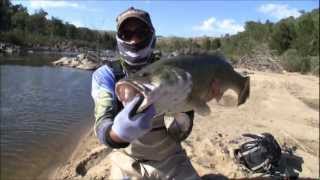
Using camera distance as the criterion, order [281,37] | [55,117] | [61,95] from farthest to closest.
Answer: [281,37] → [61,95] → [55,117]

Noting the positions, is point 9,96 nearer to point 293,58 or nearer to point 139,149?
point 139,149

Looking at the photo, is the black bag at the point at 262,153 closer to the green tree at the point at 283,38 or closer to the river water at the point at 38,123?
the river water at the point at 38,123

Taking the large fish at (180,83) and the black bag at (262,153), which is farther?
the black bag at (262,153)

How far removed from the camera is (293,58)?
51156mm

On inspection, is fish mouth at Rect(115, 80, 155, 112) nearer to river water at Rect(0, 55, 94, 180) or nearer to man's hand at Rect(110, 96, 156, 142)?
man's hand at Rect(110, 96, 156, 142)

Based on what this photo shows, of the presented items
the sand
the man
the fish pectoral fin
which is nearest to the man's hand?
the man

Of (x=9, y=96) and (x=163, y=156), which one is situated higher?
(x=163, y=156)

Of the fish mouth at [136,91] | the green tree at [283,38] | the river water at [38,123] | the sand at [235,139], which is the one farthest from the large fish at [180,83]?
the green tree at [283,38]

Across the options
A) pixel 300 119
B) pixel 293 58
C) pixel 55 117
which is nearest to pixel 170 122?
pixel 300 119

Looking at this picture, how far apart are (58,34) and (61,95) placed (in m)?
126

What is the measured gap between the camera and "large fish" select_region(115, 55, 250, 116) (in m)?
3.20

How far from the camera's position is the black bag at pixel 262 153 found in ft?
26.4

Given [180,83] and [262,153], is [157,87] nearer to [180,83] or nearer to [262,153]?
[180,83]

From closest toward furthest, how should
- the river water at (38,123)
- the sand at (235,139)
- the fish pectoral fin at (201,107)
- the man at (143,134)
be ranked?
the fish pectoral fin at (201,107) → the man at (143,134) → the sand at (235,139) → the river water at (38,123)
